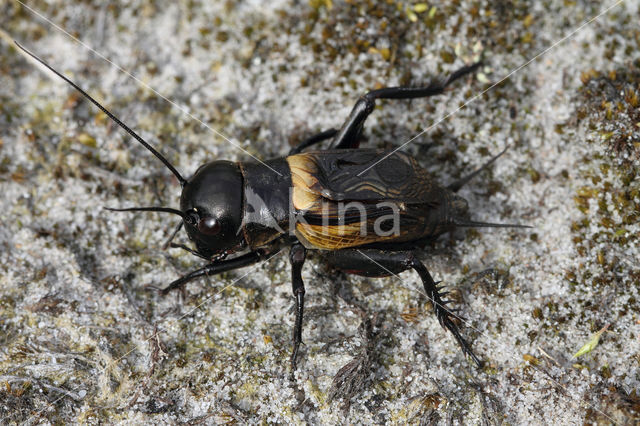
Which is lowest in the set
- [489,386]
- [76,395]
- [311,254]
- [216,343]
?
[489,386]

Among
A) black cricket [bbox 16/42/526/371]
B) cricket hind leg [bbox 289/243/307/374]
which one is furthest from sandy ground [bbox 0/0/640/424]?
black cricket [bbox 16/42/526/371]

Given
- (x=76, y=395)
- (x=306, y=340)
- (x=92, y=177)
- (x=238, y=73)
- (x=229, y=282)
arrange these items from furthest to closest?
(x=238, y=73)
(x=92, y=177)
(x=229, y=282)
(x=306, y=340)
(x=76, y=395)

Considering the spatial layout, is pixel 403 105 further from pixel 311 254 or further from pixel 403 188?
pixel 311 254

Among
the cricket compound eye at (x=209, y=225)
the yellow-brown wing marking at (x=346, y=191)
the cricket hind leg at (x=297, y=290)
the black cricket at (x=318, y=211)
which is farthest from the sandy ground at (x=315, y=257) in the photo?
the cricket compound eye at (x=209, y=225)

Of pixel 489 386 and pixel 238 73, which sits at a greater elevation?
pixel 238 73

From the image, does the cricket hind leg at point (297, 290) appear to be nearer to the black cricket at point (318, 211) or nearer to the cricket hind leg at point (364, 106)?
the black cricket at point (318, 211)

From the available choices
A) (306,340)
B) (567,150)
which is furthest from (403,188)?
(567,150)

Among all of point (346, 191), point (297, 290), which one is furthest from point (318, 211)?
point (297, 290)
